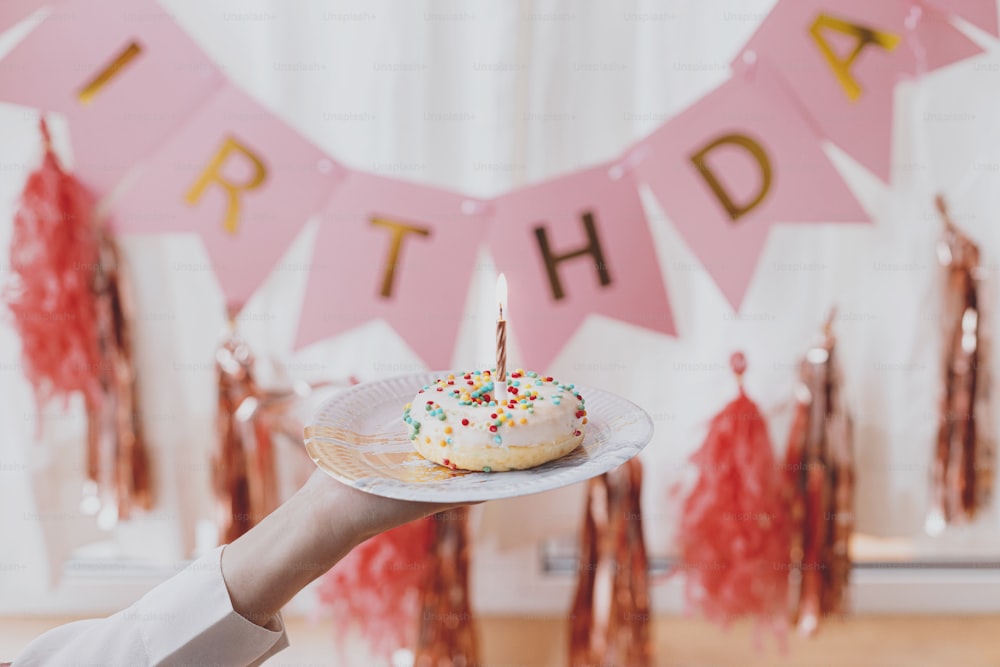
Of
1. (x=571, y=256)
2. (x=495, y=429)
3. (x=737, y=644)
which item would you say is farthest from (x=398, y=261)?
(x=737, y=644)

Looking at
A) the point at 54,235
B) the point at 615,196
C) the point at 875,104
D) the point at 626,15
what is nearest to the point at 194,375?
the point at 54,235

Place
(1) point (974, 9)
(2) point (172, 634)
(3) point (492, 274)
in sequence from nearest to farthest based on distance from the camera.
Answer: (2) point (172, 634) → (1) point (974, 9) → (3) point (492, 274)

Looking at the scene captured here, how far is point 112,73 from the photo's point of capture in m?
1.28

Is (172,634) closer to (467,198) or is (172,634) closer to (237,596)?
(237,596)

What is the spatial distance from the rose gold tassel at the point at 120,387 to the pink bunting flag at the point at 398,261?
1.00 feet

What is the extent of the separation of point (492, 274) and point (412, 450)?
629 mm

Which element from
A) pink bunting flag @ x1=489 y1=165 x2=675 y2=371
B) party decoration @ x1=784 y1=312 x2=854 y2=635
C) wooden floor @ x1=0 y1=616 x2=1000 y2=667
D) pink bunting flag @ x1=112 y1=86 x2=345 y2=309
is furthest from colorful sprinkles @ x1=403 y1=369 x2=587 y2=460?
wooden floor @ x1=0 y1=616 x2=1000 y2=667

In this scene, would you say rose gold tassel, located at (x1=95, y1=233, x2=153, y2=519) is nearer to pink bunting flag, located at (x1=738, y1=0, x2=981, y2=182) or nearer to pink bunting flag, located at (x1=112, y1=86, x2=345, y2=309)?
pink bunting flag, located at (x1=112, y1=86, x2=345, y2=309)

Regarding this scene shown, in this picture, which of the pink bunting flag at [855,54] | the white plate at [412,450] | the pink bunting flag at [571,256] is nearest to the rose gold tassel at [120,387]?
the pink bunting flag at [571,256]

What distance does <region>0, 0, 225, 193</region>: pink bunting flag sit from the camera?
1270 millimetres

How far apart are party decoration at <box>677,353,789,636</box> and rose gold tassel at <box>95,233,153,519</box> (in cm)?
93

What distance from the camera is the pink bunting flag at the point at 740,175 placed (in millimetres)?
1270

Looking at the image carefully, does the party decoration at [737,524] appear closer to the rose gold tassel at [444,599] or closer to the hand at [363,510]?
the rose gold tassel at [444,599]

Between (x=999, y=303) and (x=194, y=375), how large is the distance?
1.32 m
